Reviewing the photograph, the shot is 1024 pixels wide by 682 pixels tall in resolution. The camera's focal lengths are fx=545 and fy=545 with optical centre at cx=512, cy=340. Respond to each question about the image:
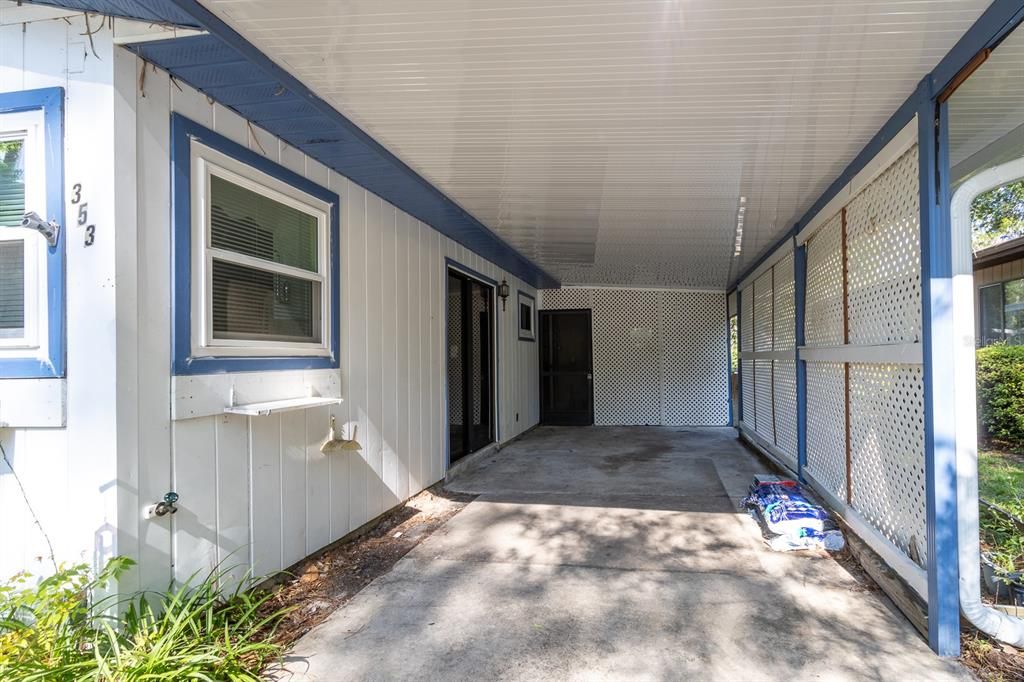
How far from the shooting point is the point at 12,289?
6.98 ft

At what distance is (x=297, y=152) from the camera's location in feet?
10.1

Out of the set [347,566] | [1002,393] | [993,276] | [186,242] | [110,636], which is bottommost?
[347,566]

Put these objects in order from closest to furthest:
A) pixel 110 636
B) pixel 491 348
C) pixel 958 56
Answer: pixel 110 636 < pixel 958 56 < pixel 491 348

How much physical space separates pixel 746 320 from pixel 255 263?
6682 millimetres

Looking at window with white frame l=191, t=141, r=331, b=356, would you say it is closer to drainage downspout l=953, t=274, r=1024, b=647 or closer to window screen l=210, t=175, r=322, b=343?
window screen l=210, t=175, r=322, b=343

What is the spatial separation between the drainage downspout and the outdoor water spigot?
314cm

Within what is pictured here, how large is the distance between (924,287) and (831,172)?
1.53m

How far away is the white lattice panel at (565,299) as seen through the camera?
31.1ft

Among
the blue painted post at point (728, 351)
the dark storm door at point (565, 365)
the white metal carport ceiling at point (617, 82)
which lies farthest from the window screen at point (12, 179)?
the blue painted post at point (728, 351)

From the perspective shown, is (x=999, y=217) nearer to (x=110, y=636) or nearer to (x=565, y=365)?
(x=565, y=365)

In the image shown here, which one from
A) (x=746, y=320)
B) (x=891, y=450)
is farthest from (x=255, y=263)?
(x=746, y=320)

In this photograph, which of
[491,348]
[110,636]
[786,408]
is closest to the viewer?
[110,636]

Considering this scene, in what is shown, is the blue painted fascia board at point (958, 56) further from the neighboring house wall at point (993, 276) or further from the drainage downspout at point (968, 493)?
the neighboring house wall at point (993, 276)

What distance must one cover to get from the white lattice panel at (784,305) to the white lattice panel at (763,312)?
0.24 meters
